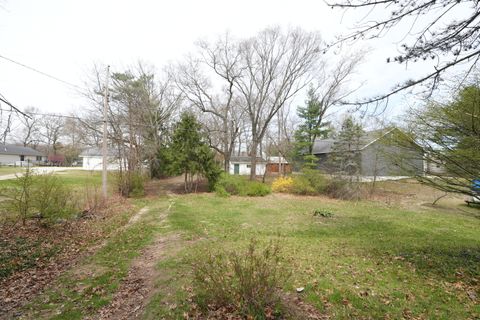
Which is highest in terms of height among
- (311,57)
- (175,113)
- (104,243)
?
(311,57)

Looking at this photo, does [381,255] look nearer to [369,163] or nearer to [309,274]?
[309,274]

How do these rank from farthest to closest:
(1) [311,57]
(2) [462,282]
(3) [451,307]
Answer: (1) [311,57], (2) [462,282], (3) [451,307]

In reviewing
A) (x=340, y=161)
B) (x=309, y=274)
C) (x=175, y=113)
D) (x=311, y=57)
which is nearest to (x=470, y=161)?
(x=309, y=274)

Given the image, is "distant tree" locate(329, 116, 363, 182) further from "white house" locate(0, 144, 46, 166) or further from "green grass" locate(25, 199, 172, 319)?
"white house" locate(0, 144, 46, 166)

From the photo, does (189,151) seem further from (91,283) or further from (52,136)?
(52,136)

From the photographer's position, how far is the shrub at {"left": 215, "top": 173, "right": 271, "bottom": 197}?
15.9 metres

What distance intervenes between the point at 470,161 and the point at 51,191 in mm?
9956

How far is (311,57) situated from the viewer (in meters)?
19.7

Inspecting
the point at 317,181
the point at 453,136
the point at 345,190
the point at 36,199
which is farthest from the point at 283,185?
the point at 36,199

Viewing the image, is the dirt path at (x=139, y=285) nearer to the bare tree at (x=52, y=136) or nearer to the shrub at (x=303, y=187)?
the shrub at (x=303, y=187)

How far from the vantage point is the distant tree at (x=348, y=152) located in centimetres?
1611

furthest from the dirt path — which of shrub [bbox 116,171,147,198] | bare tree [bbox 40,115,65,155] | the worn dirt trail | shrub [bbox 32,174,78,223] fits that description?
bare tree [bbox 40,115,65,155]

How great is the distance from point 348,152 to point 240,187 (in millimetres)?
7959

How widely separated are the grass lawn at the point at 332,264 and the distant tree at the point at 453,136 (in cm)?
150
